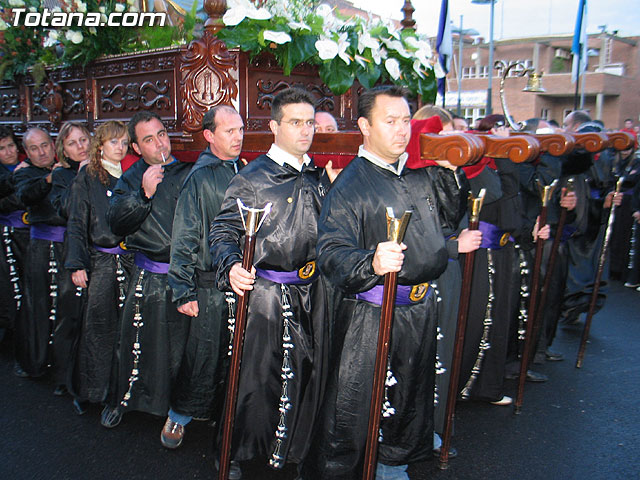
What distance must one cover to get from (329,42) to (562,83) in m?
31.9

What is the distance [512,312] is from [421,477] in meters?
1.67

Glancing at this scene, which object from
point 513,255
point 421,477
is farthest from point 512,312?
point 421,477

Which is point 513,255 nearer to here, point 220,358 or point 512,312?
point 512,312

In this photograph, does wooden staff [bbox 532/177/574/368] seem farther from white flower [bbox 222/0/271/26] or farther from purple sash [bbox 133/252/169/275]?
purple sash [bbox 133/252/169/275]

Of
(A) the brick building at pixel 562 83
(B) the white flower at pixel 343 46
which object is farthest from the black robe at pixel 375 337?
(A) the brick building at pixel 562 83

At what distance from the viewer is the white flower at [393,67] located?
13.0ft

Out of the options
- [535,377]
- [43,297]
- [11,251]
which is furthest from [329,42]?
[11,251]

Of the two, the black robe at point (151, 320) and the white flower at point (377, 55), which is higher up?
the white flower at point (377, 55)

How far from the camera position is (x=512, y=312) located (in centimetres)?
432

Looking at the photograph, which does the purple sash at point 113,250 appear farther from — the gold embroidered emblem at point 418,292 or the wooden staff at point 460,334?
the wooden staff at point 460,334

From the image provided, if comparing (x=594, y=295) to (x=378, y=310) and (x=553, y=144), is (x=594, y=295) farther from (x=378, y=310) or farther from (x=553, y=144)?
(x=378, y=310)

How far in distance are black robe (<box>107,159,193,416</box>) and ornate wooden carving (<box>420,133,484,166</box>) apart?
5.67 feet

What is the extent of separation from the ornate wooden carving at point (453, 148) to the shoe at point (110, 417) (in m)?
2.65

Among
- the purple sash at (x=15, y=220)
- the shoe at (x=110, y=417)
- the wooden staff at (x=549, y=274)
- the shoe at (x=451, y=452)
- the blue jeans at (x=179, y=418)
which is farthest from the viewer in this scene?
the purple sash at (x=15, y=220)
